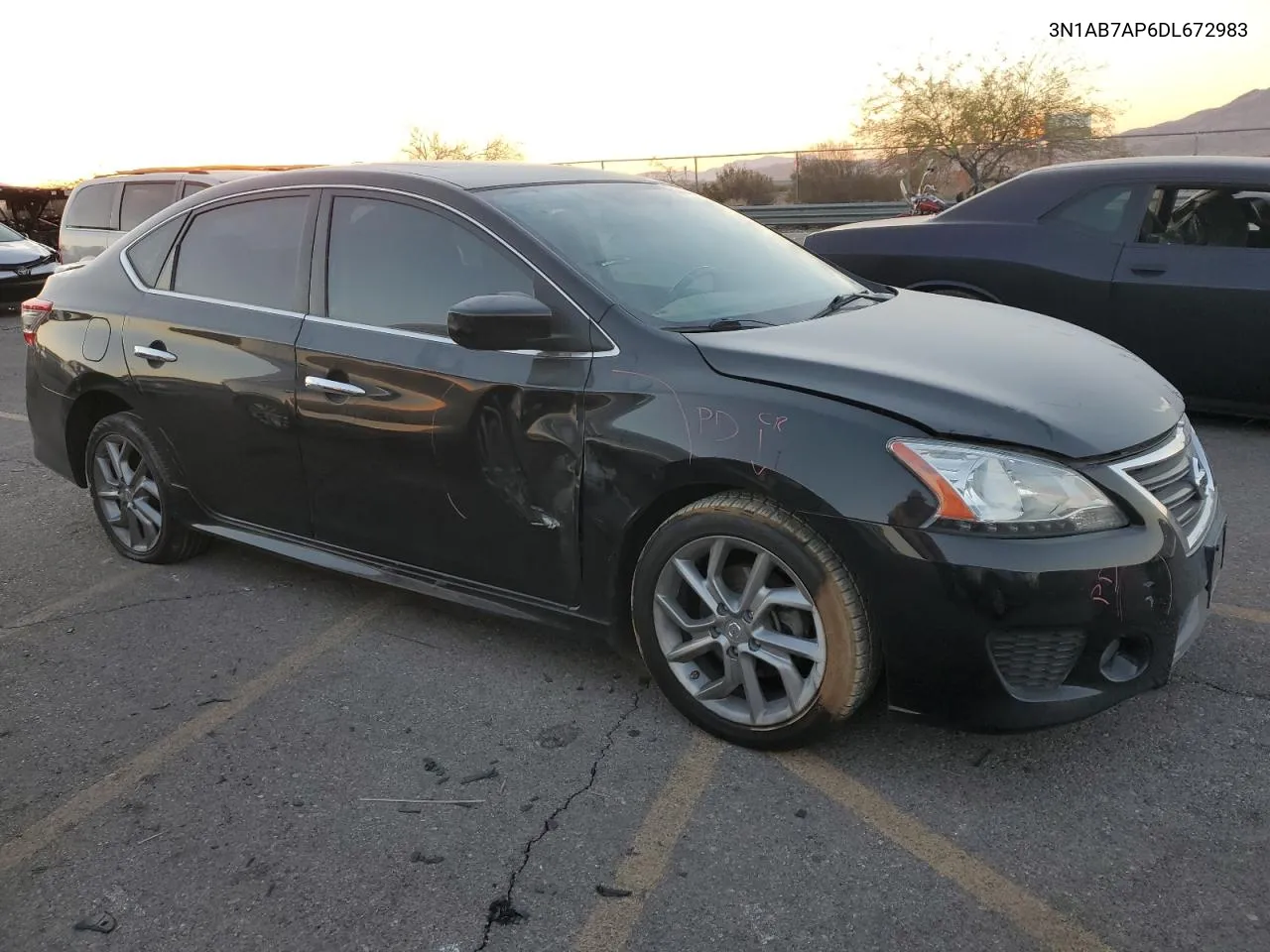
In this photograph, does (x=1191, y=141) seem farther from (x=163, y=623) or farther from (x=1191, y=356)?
(x=163, y=623)

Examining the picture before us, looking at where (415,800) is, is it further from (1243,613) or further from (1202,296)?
(1202,296)

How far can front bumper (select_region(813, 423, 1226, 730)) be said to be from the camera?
8.20 feet

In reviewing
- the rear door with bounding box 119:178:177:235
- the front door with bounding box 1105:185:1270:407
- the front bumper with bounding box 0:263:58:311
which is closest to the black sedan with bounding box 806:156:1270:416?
the front door with bounding box 1105:185:1270:407

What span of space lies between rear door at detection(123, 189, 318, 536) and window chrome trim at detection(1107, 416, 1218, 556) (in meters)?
2.68

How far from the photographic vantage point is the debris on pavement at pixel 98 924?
2.35m

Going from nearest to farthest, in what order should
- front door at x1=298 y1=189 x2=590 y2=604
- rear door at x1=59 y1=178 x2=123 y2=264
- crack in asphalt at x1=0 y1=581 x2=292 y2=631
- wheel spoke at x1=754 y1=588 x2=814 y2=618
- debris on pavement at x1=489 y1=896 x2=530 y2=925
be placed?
1. debris on pavement at x1=489 y1=896 x2=530 y2=925
2. wheel spoke at x1=754 y1=588 x2=814 y2=618
3. front door at x1=298 y1=189 x2=590 y2=604
4. crack in asphalt at x1=0 y1=581 x2=292 y2=631
5. rear door at x1=59 y1=178 x2=123 y2=264

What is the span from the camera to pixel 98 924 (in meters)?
2.37

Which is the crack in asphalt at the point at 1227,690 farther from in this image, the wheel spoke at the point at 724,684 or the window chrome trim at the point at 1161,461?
the wheel spoke at the point at 724,684

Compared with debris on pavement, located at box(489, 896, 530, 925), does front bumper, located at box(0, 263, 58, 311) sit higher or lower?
higher

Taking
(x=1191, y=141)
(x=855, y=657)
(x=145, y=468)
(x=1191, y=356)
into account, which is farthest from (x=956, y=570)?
(x=1191, y=141)

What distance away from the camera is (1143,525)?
2.60m

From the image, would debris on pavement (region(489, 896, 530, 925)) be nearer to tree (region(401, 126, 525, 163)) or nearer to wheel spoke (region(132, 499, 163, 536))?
wheel spoke (region(132, 499, 163, 536))

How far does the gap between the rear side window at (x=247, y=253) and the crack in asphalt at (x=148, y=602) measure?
3.90 feet

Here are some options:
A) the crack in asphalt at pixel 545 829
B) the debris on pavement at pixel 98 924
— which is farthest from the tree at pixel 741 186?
the debris on pavement at pixel 98 924
